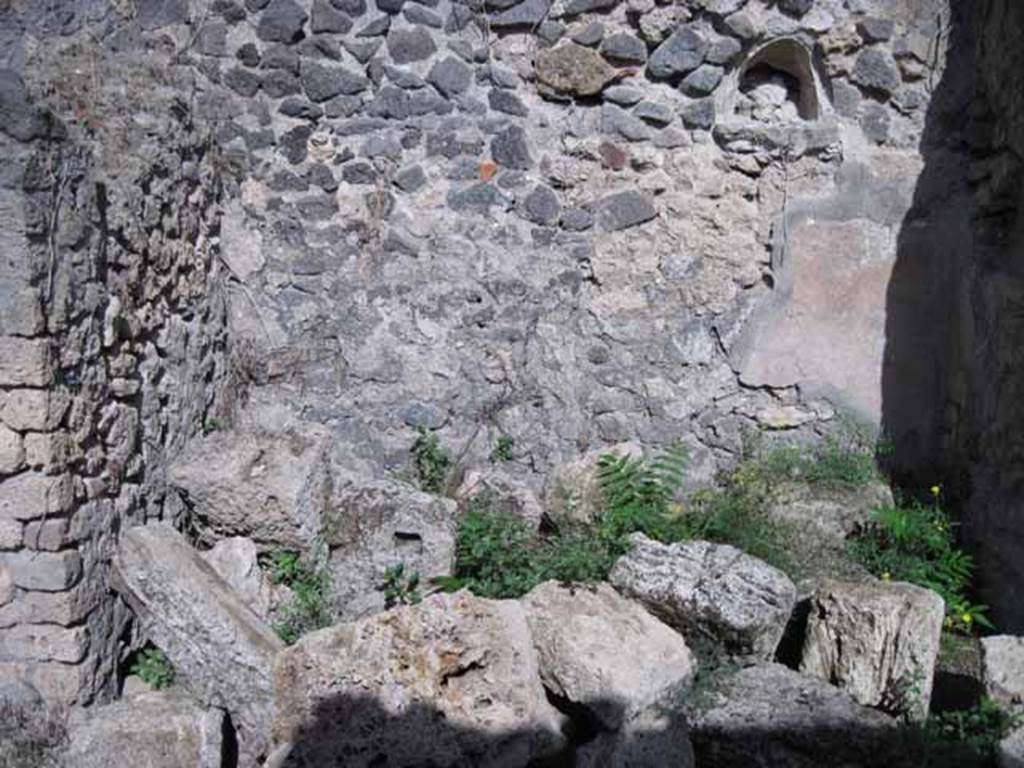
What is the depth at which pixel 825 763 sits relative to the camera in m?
3.53

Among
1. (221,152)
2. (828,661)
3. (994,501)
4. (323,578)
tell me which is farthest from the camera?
(221,152)

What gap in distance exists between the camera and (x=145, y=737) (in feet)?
11.4

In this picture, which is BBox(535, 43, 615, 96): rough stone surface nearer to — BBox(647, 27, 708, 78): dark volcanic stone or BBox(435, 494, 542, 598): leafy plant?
BBox(647, 27, 708, 78): dark volcanic stone

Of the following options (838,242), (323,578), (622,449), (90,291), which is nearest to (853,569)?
(622,449)

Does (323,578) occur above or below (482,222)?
below

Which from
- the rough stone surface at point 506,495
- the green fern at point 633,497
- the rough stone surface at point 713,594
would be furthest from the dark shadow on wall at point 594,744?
the rough stone surface at point 506,495

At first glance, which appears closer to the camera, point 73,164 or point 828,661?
point 73,164

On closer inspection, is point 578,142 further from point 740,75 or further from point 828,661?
point 828,661

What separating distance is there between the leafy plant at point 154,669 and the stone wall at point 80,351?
89 mm

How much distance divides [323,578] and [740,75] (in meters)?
3.53

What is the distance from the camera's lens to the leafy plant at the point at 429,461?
5531mm

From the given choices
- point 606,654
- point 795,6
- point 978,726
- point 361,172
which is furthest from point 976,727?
point 361,172

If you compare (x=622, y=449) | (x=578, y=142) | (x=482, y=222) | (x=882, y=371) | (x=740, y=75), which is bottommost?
(x=622, y=449)

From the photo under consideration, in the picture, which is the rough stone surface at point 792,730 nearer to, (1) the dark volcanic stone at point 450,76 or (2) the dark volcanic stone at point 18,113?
(2) the dark volcanic stone at point 18,113
